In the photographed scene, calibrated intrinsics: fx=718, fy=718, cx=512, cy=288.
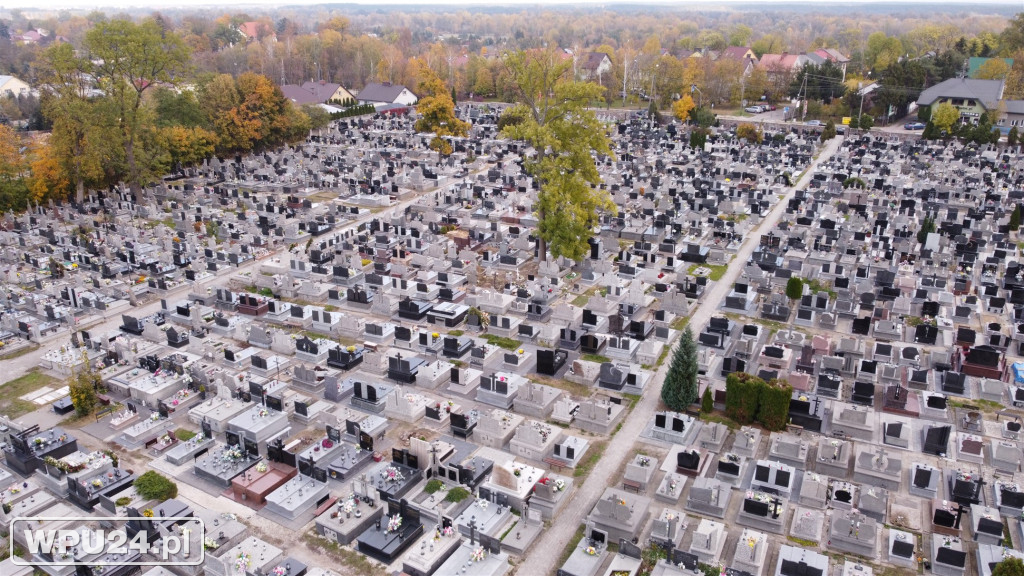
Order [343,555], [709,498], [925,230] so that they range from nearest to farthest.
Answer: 1. [343,555]
2. [709,498]
3. [925,230]

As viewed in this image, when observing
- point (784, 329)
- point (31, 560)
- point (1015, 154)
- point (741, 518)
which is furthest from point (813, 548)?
point (1015, 154)

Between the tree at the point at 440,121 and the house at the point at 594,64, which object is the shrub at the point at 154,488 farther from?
the house at the point at 594,64

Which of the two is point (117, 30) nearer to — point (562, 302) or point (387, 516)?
point (562, 302)

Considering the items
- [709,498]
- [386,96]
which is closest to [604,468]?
[709,498]

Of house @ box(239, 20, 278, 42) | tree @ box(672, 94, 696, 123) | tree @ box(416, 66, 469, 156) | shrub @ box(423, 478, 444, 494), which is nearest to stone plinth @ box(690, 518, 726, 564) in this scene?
shrub @ box(423, 478, 444, 494)

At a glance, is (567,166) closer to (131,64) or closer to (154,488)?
(154,488)

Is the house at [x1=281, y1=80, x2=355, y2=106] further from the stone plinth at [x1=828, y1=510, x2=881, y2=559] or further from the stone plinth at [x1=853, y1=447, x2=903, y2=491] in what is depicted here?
the stone plinth at [x1=828, y1=510, x2=881, y2=559]

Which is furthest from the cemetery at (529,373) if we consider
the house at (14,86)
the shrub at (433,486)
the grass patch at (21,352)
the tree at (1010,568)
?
the house at (14,86)
